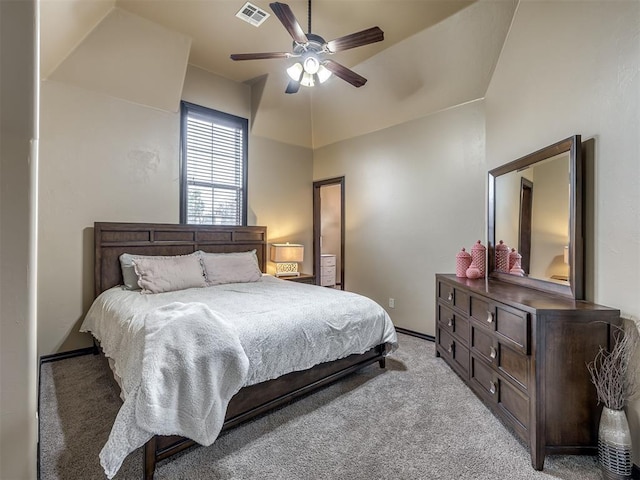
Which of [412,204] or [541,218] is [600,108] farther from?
→ [412,204]

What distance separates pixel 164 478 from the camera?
1.60 m

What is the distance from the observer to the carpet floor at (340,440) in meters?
1.65

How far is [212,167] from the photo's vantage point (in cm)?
423

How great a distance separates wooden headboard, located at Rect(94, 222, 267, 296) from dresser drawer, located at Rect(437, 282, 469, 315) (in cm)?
249

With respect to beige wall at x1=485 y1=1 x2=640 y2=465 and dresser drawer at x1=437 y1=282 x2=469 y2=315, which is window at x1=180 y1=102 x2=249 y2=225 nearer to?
dresser drawer at x1=437 y1=282 x2=469 y2=315

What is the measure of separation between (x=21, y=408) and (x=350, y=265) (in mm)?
4339

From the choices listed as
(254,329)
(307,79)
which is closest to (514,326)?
(254,329)

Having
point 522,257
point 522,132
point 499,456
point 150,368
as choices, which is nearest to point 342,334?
point 499,456

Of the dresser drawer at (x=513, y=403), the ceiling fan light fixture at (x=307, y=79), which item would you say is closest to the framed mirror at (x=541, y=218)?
the dresser drawer at (x=513, y=403)

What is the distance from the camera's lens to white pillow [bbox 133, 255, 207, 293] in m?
3.00

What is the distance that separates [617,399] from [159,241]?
4.01m

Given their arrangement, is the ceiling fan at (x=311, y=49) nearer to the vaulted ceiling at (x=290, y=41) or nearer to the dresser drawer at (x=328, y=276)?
the vaulted ceiling at (x=290, y=41)

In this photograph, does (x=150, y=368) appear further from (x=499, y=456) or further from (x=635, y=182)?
(x=635, y=182)

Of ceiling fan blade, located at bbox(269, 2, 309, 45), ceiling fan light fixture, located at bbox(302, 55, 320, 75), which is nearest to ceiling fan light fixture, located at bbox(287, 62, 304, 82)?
ceiling fan light fixture, located at bbox(302, 55, 320, 75)
